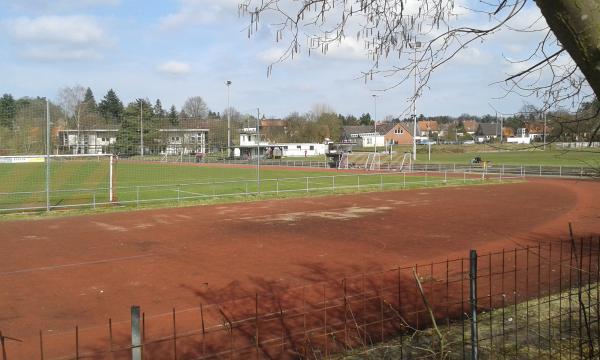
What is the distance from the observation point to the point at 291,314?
8156mm

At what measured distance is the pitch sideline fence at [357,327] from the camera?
18.7 feet

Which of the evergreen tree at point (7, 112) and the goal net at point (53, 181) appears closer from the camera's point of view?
the evergreen tree at point (7, 112)

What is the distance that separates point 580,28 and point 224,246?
13207mm

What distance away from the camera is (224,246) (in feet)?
48.5

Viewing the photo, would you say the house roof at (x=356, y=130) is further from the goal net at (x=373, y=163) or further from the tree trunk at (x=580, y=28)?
the tree trunk at (x=580, y=28)

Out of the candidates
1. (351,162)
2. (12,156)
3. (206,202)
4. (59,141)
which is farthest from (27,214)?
(351,162)

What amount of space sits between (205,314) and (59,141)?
20716 millimetres

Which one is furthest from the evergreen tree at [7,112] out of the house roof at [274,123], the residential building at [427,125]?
the house roof at [274,123]

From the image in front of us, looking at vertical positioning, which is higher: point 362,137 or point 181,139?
point 362,137

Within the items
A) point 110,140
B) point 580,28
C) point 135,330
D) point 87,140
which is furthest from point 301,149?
point 580,28

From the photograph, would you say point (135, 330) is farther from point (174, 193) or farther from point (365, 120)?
point (365, 120)

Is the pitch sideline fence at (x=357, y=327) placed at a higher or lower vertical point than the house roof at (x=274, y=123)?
lower

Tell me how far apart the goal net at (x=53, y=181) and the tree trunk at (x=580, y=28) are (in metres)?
22.1

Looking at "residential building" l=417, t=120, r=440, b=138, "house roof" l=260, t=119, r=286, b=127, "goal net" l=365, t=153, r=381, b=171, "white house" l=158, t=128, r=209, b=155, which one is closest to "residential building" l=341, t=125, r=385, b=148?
"house roof" l=260, t=119, r=286, b=127
